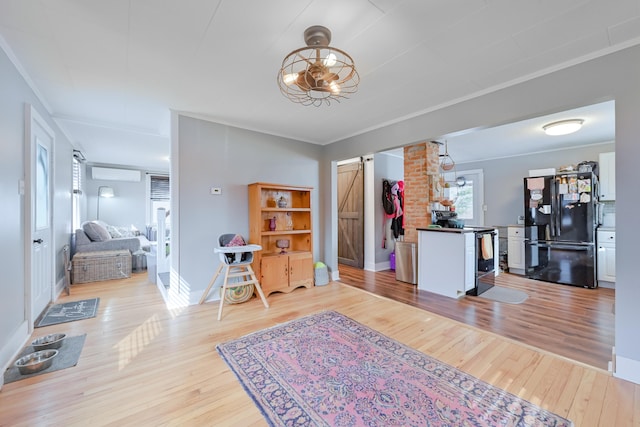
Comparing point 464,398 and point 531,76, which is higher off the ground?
point 531,76

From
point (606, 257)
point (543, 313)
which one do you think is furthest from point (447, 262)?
point (606, 257)

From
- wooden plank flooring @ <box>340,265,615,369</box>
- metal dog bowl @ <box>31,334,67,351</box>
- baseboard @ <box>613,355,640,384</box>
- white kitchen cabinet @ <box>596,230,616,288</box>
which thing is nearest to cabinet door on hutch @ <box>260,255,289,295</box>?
wooden plank flooring @ <box>340,265,615,369</box>

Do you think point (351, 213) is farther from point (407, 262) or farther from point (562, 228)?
point (562, 228)

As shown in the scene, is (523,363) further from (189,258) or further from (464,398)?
(189,258)

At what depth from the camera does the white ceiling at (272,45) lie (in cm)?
161

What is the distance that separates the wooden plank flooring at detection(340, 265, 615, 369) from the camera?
2307 millimetres

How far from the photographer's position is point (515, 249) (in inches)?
197

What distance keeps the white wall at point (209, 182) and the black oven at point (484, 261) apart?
3177 millimetres

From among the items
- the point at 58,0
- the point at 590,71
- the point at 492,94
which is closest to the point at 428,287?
the point at 492,94

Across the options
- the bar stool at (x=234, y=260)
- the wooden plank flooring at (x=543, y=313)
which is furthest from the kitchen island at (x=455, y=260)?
the bar stool at (x=234, y=260)

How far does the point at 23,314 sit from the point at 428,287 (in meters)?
4.53

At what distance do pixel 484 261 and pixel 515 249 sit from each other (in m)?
1.69

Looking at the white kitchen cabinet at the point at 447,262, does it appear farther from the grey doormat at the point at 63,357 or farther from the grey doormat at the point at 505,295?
the grey doormat at the point at 63,357

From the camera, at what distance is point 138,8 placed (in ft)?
5.24
